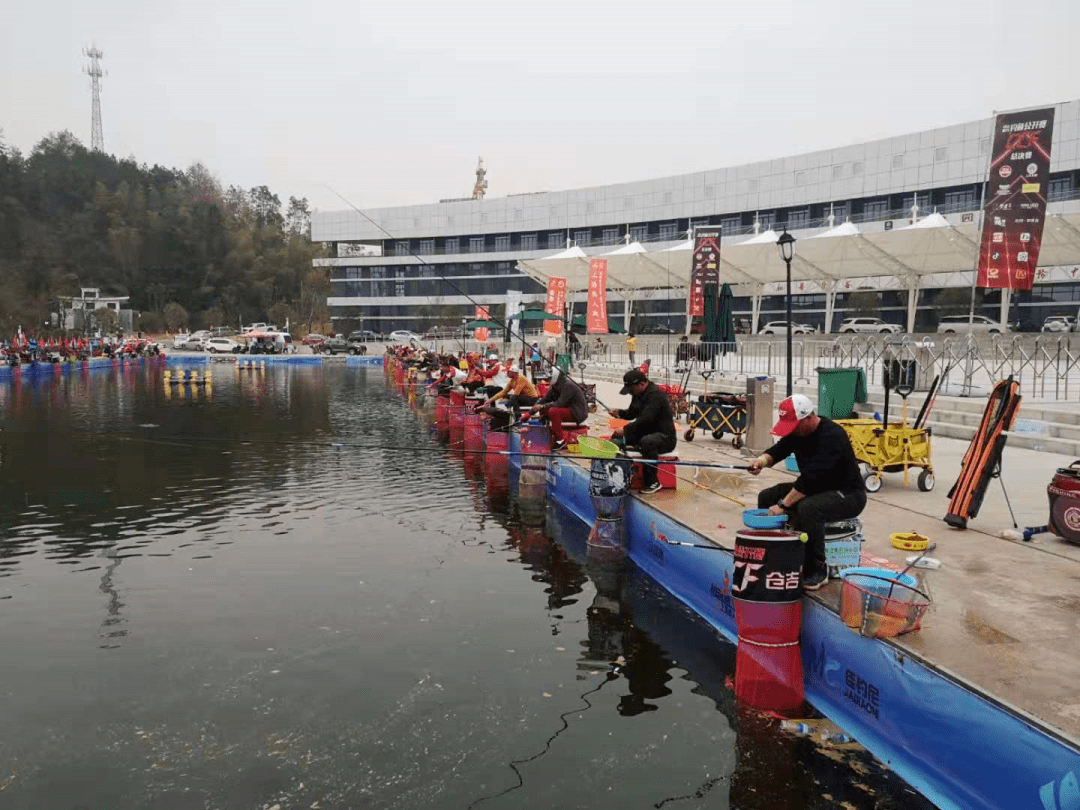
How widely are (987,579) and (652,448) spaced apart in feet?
14.7

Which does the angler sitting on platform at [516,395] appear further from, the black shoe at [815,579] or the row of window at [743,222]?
the row of window at [743,222]

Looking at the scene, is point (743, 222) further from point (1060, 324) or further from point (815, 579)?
point (815, 579)

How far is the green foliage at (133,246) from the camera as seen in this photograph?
110 meters

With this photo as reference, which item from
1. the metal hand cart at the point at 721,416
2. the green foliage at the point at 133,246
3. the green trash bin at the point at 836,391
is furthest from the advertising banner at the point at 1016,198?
the green foliage at the point at 133,246

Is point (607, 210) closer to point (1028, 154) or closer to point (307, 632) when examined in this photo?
point (1028, 154)

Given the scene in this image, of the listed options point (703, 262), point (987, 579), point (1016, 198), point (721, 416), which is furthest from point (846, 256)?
point (987, 579)

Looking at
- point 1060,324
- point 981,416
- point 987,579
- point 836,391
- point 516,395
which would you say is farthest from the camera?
point 1060,324

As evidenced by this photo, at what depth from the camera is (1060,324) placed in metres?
48.3

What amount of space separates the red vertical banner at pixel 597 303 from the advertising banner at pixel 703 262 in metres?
3.76

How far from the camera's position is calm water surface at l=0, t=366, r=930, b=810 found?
5.43m

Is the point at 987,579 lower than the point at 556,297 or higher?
lower

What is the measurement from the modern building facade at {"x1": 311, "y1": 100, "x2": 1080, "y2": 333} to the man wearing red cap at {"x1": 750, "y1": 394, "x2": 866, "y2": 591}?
29.3 metres

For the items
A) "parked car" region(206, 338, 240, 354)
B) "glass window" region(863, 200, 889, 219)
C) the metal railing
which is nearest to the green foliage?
"parked car" region(206, 338, 240, 354)

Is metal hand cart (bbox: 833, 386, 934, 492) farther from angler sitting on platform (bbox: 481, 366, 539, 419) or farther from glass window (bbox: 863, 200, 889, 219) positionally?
glass window (bbox: 863, 200, 889, 219)
